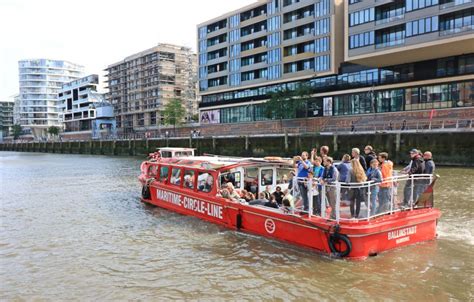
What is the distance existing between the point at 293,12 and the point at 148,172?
53.1 meters

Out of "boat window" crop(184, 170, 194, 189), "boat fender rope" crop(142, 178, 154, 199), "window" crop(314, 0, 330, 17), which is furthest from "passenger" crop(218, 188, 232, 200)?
"window" crop(314, 0, 330, 17)

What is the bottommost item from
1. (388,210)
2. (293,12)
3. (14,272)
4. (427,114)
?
(14,272)

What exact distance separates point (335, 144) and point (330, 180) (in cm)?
3166

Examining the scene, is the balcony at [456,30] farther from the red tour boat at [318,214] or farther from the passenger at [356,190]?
the passenger at [356,190]

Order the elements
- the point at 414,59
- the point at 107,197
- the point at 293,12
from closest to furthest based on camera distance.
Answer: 1. the point at 107,197
2. the point at 414,59
3. the point at 293,12

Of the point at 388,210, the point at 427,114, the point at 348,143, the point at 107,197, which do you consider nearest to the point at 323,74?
the point at 427,114

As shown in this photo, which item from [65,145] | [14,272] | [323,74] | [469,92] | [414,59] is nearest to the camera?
[14,272]

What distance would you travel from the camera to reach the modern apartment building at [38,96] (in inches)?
6452

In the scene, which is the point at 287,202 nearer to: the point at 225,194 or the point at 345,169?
the point at 345,169

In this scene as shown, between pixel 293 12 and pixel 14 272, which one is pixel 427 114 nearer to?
pixel 293 12

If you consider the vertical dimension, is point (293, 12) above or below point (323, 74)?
above

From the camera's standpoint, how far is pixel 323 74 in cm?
6091

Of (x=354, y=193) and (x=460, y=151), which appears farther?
(x=460, y=151)

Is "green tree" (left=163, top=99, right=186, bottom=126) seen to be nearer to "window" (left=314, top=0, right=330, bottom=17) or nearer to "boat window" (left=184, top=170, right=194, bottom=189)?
"window" (left=314, top=0, right=330, bottom=17)
